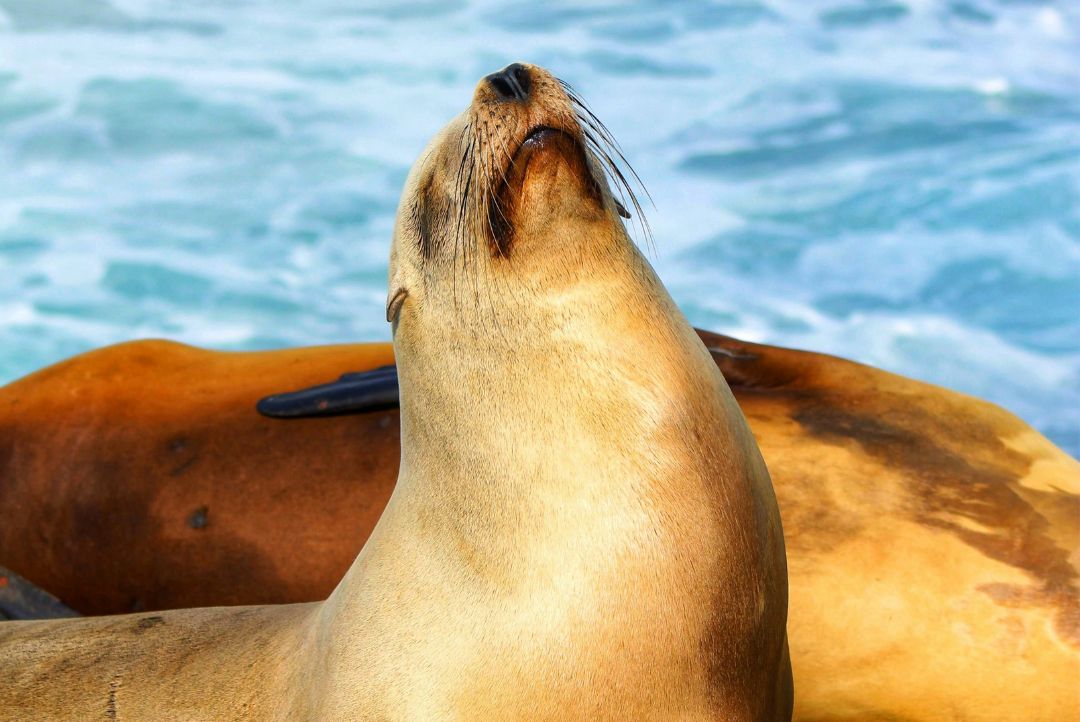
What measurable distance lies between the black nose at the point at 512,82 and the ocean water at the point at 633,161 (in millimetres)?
4772

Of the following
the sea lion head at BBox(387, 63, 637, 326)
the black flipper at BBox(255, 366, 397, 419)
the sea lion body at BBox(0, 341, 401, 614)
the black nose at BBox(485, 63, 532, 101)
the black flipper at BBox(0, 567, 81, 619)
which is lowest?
the black flipper at BBox(0, 567, 81, 619)

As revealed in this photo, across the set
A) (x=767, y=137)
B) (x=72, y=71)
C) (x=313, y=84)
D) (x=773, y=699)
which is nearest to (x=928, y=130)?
(x=767, y=137)

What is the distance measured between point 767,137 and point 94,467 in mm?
6746

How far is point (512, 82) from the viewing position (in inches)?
73.1

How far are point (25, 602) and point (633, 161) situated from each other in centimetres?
650

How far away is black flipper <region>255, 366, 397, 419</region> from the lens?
3096 mm

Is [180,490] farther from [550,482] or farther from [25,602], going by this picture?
[550,482]

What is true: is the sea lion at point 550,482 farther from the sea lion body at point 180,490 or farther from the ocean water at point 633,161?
the ocean water at point 633,161

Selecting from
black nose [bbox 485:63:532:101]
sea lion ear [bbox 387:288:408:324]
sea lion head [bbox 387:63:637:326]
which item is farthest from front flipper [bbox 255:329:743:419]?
black nose [bbox 485:63:532:101]

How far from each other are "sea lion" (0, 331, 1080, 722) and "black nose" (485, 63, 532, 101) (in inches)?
48.4

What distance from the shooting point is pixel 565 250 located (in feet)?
5.92

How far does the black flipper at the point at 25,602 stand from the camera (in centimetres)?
304

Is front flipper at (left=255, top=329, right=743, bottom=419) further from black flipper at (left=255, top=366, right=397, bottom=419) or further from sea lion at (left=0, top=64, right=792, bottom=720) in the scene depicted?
sea lion at (left=0, top=64, right=792, bottom=720)

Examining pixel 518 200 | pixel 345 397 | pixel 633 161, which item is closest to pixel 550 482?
pixel 518 200
